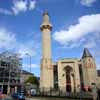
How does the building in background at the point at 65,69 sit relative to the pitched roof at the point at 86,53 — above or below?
below

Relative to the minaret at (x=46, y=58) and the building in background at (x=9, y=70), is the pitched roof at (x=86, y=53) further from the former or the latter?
the building in background at (x=9, y=70)

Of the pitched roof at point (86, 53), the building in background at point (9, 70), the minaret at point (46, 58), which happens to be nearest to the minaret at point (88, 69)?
the pitched roof at point (86, 53)

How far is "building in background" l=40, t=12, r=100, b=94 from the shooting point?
73812mm

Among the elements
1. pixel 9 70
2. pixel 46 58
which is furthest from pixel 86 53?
pixel 9 70

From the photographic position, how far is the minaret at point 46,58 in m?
72.9

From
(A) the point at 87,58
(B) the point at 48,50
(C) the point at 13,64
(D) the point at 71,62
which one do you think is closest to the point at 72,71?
(D) the point at 71,62

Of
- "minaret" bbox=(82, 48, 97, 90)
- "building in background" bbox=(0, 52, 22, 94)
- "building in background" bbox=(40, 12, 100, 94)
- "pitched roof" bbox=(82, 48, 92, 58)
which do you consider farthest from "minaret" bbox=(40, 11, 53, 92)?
"pitched roof" bbox=(82, 48, 92, 58)

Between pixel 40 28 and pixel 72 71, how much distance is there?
30.6 m

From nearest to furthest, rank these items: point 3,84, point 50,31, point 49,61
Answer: point 3,84 → point 49,61 → point 50,31

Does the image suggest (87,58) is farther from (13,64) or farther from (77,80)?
(13,64)

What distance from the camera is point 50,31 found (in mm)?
83375

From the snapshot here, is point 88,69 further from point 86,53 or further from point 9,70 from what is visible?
point 9,70

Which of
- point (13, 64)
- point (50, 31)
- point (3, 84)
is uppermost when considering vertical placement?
point (50, 31)

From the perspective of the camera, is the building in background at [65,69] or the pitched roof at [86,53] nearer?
the building in background at [65,69]
